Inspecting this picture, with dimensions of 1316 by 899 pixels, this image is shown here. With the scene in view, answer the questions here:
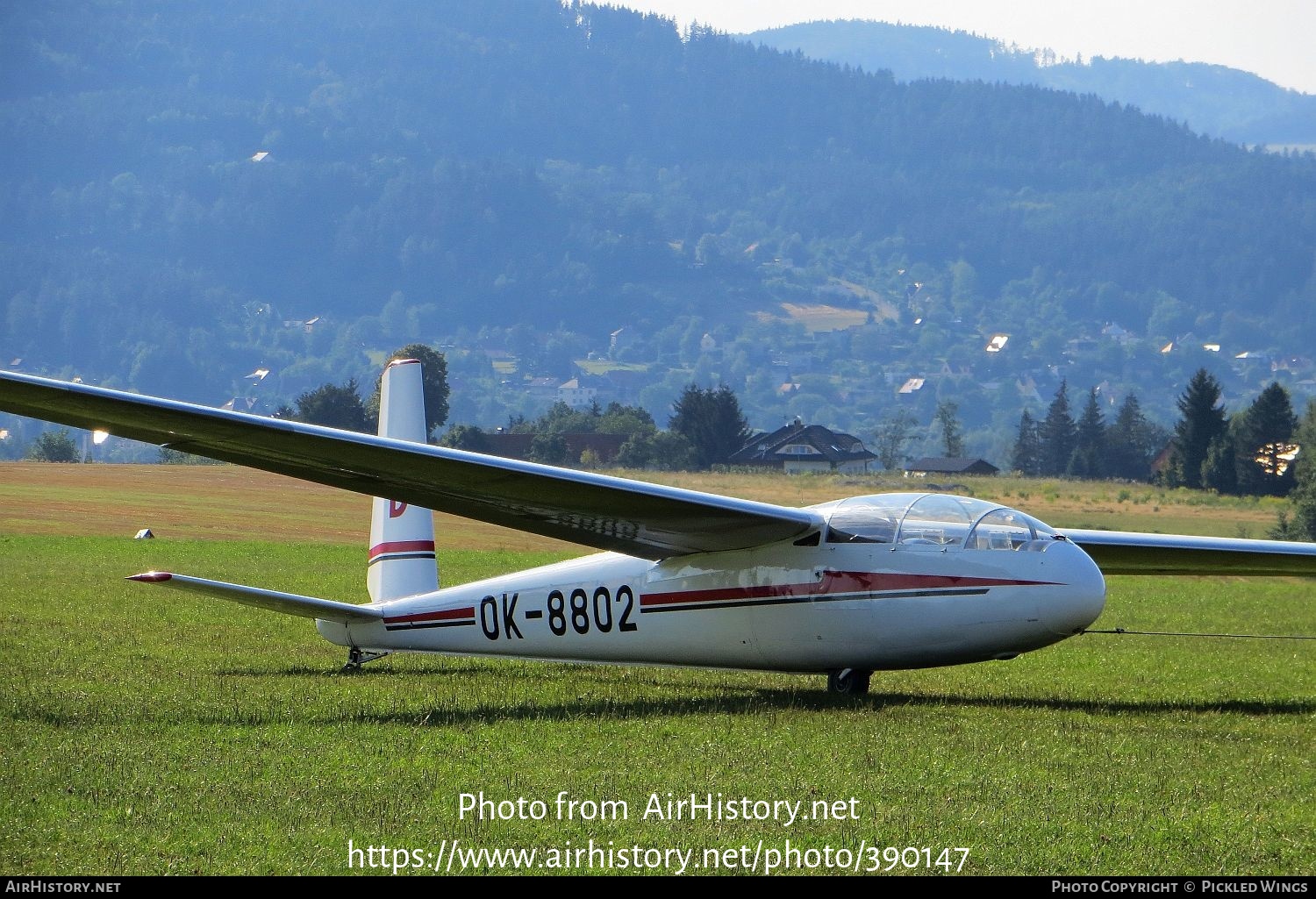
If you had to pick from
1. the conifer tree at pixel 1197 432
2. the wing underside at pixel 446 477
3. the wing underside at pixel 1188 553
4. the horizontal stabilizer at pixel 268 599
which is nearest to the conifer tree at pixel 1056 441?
the conifer tree at pixel 1197 432

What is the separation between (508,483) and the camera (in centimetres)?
1214

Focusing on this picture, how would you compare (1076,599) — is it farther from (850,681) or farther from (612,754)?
(612,754)

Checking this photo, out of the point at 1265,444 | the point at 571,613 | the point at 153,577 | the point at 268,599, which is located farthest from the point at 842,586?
the point at 1265,444

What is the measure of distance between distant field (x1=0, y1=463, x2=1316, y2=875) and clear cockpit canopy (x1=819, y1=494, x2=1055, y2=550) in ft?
4.91

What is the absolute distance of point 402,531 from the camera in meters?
16.6

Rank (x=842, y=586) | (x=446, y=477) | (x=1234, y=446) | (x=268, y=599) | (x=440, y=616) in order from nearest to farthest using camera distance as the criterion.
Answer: (x=446, y=477)
(x=842, y=586)
(x=268, y=599)
(x=440, y=616)
(x=1234, y=446)

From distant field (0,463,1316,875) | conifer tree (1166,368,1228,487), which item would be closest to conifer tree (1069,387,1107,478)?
conifer tree (1166,368,1228,487)

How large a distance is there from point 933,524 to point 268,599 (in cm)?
643

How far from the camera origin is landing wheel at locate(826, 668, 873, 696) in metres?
13.5

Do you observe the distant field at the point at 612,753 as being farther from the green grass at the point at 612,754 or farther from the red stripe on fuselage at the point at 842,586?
the red stripe on fuselage at the point at 842,586

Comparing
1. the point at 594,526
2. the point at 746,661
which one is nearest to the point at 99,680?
the point at 594,526

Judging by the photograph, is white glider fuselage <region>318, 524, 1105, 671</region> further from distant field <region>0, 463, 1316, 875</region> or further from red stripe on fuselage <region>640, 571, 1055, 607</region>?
distant field <region>0, 463, 1316, 875</region>
